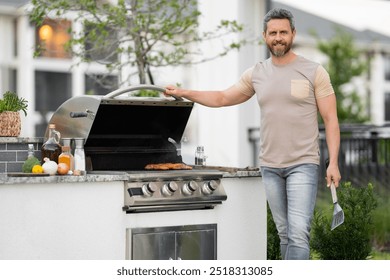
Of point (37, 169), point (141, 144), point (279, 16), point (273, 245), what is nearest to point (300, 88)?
point (279, 16)

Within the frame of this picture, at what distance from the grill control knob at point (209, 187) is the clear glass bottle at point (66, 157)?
2.39 ft

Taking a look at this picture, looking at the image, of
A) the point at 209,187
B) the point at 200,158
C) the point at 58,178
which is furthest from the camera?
the point at 200,158

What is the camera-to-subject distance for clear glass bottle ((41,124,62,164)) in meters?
4.82

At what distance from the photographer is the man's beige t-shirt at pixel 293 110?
15.1ft

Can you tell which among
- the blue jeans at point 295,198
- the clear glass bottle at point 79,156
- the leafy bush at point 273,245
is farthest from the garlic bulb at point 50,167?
the leafy bush at point 273,245

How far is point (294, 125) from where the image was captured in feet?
15.2

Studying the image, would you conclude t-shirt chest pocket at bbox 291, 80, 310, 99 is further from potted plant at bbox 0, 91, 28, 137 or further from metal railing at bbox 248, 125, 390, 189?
metal railing at bbox 248, 125, 390, 189

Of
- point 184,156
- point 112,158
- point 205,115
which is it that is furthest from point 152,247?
point 205,115

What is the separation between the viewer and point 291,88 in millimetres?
4609

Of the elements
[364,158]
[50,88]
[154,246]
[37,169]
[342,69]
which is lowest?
[154,246]

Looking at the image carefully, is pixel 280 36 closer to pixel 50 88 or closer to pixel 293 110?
pixel 293 110

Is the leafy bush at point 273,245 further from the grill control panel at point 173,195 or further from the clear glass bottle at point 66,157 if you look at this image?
the clear glass bottle at point 66,157

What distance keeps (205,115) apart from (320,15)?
37.2 feet

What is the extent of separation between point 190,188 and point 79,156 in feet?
2.04
